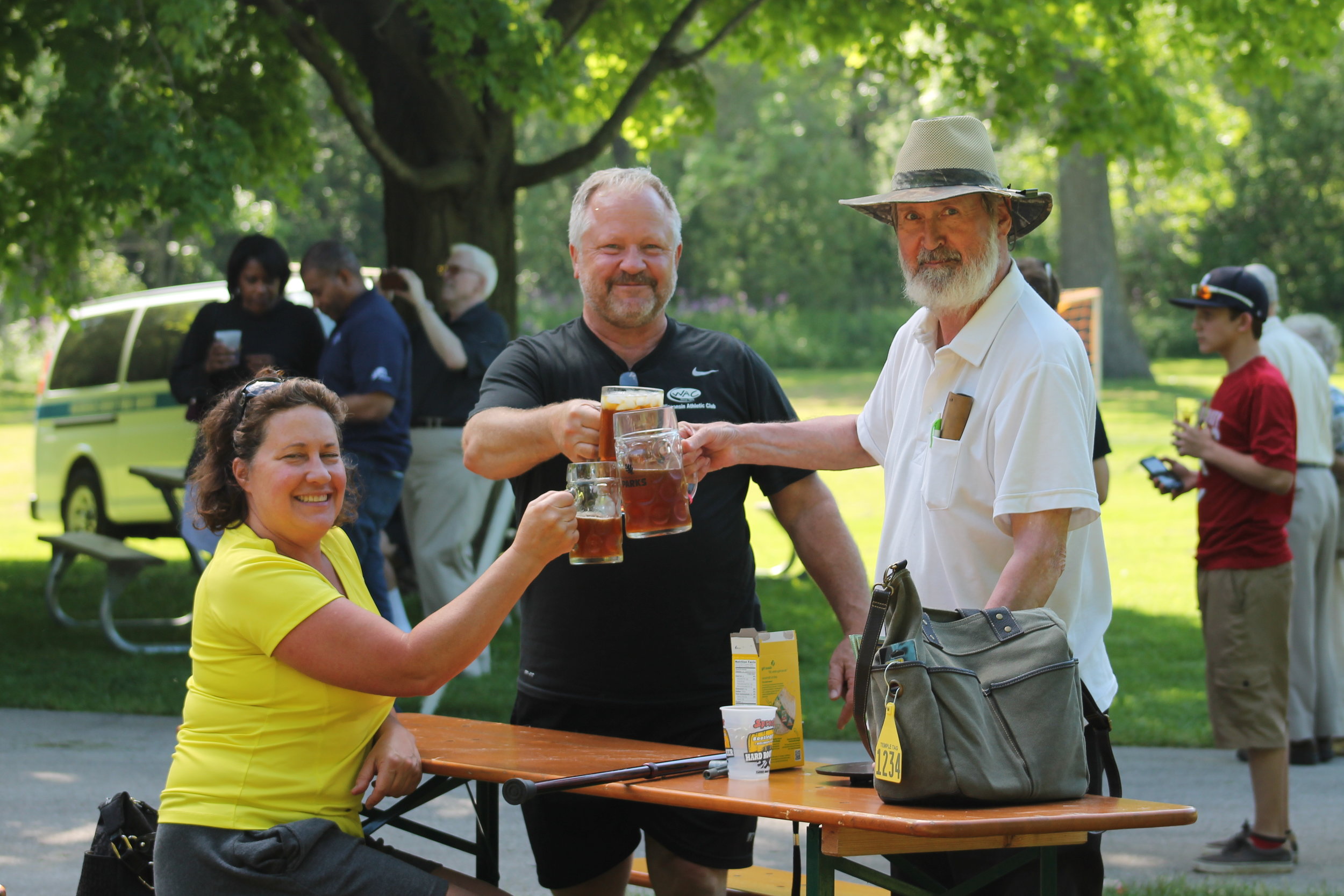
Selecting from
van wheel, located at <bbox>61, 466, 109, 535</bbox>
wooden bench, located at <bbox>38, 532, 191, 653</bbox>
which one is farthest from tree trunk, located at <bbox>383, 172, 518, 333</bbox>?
van wheel, located at <bbox>61, 466, 109, 535</bbox>

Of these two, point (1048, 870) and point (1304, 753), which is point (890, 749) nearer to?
point (1048, 870)

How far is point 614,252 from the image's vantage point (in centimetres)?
352

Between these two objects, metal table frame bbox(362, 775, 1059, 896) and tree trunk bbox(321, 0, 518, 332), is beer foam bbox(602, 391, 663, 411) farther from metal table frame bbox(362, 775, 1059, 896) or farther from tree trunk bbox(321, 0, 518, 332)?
tree trunk bbox(321, 0, 518, 332)

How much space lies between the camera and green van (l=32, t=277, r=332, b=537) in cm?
1161

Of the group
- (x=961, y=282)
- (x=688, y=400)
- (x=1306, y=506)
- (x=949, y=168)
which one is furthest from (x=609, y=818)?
(x=1306, y=506)

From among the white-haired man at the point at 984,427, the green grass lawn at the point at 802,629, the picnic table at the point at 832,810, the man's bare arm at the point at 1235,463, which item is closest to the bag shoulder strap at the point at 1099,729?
the white-haired man at the point at 984,427

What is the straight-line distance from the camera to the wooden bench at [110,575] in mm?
8852

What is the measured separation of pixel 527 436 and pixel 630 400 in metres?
0.42

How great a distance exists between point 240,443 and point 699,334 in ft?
4.29

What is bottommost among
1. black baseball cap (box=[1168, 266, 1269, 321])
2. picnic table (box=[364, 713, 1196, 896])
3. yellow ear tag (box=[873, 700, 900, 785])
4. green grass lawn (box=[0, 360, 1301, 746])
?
green grass lawn (box=[0, 360, 1301, 746])

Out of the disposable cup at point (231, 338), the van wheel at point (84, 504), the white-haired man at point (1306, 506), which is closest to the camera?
the white-haired man at point (1306, 506)

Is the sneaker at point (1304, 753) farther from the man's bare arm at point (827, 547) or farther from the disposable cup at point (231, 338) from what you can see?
the disposable cup at point (231, 338)

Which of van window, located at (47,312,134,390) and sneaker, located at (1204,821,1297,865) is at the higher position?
van window, located at (47,312,134,390)

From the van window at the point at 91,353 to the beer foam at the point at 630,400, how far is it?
33.3 ft
